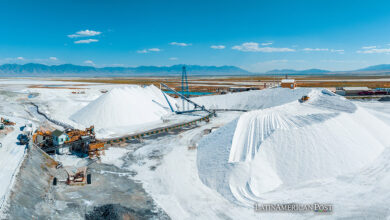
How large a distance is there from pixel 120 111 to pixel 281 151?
20.5 meters

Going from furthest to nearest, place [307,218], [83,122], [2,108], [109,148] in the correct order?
1. [2,108]
2. [83,122]
3. [109,148]
4. [307,218]

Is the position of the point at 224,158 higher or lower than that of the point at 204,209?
higher

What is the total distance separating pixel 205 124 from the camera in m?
30.7

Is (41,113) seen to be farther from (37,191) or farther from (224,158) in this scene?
(224,158)

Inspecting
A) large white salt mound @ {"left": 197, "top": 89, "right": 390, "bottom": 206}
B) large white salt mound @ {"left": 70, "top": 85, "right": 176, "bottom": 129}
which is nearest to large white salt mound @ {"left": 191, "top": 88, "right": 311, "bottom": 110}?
large white salt mound @ {"left": 70, "top": 85, "right": 176, "bottom": 129}

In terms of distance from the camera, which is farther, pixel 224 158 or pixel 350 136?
pixel 350 136

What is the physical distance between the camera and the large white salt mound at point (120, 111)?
2945 centimetres

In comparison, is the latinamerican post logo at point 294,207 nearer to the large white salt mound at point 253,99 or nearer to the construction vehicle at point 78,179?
the construction vehicle at point 78,179

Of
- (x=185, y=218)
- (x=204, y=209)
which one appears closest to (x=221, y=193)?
(x=204, y=209)

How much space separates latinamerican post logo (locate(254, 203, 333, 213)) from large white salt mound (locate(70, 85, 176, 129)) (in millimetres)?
20849

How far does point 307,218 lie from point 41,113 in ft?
114

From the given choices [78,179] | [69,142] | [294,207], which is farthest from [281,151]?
[69,142]

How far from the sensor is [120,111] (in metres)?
30.8

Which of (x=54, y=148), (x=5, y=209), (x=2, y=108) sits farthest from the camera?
(x=2, y=108)
